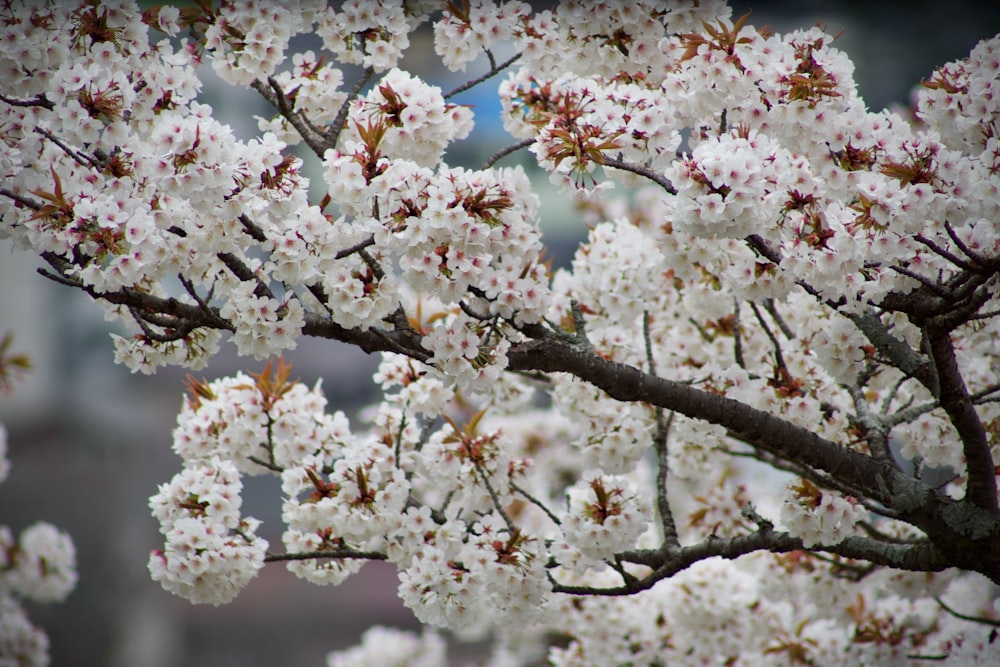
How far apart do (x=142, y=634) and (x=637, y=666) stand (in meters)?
11.2

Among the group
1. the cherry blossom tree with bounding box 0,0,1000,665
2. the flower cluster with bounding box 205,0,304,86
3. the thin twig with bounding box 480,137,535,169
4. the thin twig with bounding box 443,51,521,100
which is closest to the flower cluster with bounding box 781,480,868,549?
the cherry blossom tree with bounding box 0,0,1000,665

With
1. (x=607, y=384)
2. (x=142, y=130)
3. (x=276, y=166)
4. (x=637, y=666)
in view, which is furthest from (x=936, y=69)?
(x=637, y=666)

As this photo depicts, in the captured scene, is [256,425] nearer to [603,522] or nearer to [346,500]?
[346,500]

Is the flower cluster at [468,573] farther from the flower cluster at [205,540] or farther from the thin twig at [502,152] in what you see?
the thin twig at [502,152]

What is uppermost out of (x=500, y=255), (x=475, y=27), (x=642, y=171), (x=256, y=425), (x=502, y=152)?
(x=475, y=27)

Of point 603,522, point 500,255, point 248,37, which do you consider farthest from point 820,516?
point 248,37

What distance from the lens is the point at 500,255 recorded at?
2947mm

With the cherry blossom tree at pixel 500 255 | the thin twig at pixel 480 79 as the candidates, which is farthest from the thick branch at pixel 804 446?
the thin twig at pixel 480 79

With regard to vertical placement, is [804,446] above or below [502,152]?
below

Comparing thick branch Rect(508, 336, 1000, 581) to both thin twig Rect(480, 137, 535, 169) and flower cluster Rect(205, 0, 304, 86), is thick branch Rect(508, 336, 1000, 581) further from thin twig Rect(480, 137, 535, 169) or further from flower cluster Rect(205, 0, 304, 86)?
flower cluster Rect(205, 0, 304, 86)

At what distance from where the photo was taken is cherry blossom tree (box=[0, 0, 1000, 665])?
2590mm

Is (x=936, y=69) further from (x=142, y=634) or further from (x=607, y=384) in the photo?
(x=142, y=634)

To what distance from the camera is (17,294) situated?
2342cm

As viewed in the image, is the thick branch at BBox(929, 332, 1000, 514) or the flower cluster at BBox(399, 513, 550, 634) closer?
the thick branch at BBox(929, 332, 1000, 514)
